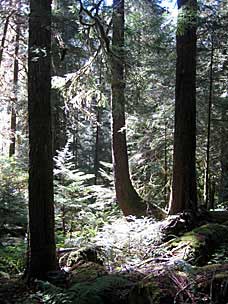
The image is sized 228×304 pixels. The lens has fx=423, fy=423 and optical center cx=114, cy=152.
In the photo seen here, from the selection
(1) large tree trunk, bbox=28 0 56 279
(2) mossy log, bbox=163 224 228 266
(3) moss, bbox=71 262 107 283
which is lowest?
(3) moss, bbox=71 262 107 283

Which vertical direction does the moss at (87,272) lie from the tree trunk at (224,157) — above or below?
below

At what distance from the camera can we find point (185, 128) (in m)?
8.77

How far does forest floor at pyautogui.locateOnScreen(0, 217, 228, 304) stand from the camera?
4.42 metres

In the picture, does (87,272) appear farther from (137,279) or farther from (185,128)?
(185,128)

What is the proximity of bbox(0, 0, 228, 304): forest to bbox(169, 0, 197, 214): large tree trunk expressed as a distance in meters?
0.02

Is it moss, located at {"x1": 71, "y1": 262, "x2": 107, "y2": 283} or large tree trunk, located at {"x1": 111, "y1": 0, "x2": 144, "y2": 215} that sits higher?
large tree trunk, located at {"x1": 111, "y1": 0, "x2": 144, "y2": 215}

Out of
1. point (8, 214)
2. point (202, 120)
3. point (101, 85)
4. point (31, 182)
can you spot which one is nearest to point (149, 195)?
point (202, 120)

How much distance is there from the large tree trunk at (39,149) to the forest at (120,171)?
14mm

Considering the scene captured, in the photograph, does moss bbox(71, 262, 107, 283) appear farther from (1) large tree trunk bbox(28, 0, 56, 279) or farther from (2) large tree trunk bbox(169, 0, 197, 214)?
(2) large tree trunk bbox(169, 0, 197, 214)

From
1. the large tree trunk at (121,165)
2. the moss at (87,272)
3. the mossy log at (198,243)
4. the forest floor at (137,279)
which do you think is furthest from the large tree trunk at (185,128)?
the moss at (87,272)

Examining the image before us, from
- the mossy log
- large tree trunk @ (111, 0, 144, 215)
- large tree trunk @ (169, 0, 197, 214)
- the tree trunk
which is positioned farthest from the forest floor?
the tree trunk

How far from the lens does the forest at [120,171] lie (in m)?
5.16

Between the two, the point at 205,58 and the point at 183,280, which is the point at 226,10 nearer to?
the point at 205,58

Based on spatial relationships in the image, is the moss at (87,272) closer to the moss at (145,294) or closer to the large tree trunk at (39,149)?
the large tree trunk at (39,149)
